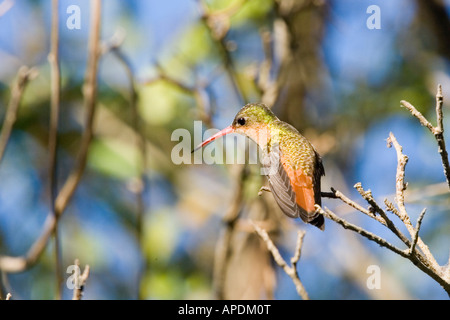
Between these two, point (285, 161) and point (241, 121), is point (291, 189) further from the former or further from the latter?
point (241, 121)

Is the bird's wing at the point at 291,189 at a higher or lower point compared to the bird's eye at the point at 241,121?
lower

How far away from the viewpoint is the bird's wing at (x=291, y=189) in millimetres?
2398

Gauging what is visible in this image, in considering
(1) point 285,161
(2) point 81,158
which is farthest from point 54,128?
(1) point 285,161

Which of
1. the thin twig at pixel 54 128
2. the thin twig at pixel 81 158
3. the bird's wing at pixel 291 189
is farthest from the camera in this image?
the thin twig at pixel 81 158

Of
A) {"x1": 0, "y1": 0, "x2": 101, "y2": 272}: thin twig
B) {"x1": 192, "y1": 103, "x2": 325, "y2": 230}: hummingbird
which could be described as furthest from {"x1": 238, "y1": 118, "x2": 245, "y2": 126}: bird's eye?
{"x1": 0, "y1": 0, "x2": 101, "y2": 272}: thin twig

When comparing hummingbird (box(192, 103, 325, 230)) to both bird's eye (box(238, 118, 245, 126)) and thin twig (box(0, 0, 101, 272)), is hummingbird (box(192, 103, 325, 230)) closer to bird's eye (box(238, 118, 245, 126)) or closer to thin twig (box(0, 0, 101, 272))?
bird's eye (box(238, 118, 245, 126))

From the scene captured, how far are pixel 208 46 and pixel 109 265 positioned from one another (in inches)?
87.9

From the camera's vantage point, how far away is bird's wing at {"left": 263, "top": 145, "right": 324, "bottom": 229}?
2.40m

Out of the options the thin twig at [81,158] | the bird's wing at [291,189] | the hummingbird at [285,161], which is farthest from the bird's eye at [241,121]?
the thin twig at [81,158]

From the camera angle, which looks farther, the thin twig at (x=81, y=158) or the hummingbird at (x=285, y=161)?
the thin twig at (x=81, y=158)

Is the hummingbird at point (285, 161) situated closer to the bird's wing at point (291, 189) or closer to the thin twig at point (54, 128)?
the bird's wing at point (291, 189)

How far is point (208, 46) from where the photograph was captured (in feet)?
17.4
